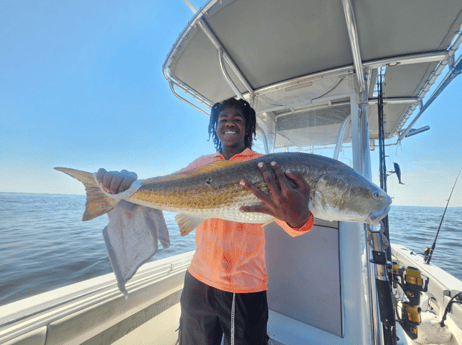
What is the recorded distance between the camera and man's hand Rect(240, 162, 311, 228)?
1330 mm

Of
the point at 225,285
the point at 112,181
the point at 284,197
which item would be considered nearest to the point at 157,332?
the point at 225,285

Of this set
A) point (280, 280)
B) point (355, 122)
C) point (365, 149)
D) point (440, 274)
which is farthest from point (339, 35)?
point (440, 274)

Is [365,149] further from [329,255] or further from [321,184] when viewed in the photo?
[321,184]

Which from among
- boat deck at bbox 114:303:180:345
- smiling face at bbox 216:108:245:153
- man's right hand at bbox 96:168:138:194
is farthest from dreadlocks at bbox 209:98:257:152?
boat deck at bbox 114:303:180:345

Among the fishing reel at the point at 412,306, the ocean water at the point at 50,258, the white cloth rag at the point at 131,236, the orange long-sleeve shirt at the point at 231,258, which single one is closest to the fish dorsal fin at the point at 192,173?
the white cloth rag at the point at 131,236

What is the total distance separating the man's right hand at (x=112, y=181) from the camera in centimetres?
154

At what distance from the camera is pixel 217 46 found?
273 centimetres

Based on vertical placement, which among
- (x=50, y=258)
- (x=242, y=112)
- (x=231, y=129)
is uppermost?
(x=242, y=112)

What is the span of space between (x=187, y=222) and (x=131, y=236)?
45cm

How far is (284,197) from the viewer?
1.33m

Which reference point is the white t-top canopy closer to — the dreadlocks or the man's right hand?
the dreadlocks

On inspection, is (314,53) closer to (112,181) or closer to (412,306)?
(112,181)

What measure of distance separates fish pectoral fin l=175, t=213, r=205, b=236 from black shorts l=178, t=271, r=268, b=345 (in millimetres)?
562

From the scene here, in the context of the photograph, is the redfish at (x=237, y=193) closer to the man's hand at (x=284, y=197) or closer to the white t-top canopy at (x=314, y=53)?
the man's hand at (x=284, y=197)
